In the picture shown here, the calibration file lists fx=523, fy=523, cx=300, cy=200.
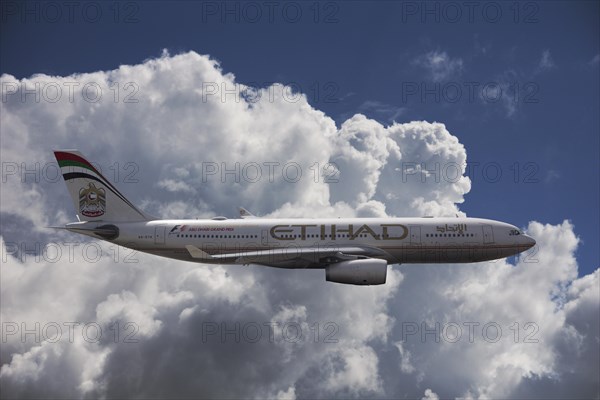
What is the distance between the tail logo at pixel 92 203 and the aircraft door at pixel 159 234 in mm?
7312

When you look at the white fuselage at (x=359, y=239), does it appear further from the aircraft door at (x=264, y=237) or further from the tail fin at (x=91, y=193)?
the tail fin at (x=91, y=193)

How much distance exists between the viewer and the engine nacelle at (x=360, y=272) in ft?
151

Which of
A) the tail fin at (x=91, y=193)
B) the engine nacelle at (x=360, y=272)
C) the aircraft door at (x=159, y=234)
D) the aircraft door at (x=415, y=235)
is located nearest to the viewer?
the engine nacelle at (x=360, y=272)

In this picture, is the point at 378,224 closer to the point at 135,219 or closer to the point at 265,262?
the point at 265,262

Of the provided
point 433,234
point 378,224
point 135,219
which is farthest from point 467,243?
point 135,219

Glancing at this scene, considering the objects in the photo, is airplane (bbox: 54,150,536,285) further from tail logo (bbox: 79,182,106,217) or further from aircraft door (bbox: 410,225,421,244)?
tail logo (bbox: 79,182,106,217)

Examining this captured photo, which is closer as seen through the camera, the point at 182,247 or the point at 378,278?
the point at 378,278

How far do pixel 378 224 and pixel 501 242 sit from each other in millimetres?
12382

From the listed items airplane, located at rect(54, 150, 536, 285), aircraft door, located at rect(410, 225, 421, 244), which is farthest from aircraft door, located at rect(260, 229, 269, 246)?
aircraft door, located at rect(410, 225, 421, 244)

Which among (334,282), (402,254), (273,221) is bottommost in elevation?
(334,282)

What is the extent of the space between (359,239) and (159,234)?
21240 mm

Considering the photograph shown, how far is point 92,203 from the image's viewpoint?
192 feet

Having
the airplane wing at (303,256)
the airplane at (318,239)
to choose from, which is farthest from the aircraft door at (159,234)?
the airplane wing at (303,256)

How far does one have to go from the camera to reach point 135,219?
58.0 m
